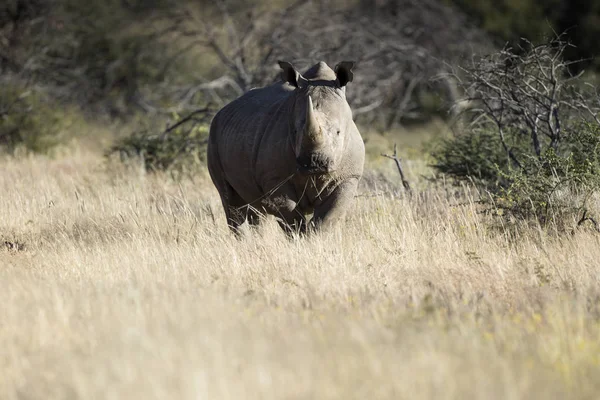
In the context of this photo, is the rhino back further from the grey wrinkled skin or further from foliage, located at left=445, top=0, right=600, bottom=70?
foliage, located at left=445, top=0, right=600, bottom=70

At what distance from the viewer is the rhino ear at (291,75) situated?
25.3 ft

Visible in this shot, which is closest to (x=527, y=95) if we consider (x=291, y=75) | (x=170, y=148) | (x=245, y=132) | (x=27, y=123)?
(x=291, y=75)

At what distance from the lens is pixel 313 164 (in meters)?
7.09

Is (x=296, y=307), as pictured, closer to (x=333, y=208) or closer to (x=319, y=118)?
(x=319, y=118)

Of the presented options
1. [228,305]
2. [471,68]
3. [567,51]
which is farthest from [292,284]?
[567,51]

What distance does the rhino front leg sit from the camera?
302 inches

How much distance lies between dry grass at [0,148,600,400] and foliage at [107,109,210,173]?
411 centimetres

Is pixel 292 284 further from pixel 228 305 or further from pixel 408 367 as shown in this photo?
pixel 408 367

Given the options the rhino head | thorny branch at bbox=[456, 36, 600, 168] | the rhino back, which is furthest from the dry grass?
thorny branch at bbox=[456, 36, 600, 168]

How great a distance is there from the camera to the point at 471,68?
9.38 m

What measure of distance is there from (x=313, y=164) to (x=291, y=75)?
1.16 m

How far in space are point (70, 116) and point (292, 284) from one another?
1436 centimetres

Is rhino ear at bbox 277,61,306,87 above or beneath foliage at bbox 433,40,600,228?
above

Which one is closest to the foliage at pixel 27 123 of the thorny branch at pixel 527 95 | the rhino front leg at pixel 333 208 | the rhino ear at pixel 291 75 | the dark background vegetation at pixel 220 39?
the dark background vegetation at pixel 220 39
